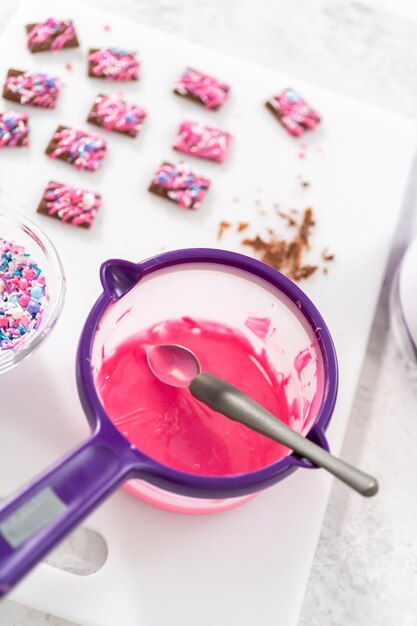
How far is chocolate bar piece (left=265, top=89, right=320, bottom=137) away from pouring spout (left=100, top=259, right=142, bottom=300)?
0.43 metres

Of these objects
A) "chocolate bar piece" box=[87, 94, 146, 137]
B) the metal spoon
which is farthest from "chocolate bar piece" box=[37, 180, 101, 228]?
the metal spoon

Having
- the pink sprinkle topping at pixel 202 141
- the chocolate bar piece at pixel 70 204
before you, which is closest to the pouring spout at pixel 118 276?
the chocolate bar piece at pixel 70 204

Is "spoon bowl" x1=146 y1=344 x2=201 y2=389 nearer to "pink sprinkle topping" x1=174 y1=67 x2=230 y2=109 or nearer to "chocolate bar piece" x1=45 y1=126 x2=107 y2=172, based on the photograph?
"chocolate bar piece" x1=45 y1=126 x2=107 y2=172

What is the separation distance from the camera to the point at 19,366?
2.86 feet

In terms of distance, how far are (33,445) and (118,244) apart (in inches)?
11.0

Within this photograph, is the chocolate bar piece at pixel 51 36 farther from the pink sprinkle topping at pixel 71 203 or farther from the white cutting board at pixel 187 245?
the pink sprinkle topping at pixel 71 203

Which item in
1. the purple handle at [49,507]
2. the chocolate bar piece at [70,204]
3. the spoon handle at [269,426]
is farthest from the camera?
the chocolate bar piece at [70,204]

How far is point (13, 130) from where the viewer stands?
100cm

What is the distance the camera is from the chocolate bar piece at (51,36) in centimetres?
107

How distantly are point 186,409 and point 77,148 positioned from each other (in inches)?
15.8

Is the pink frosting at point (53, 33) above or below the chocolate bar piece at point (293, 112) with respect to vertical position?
above

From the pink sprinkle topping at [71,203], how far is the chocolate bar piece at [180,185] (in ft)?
0.27

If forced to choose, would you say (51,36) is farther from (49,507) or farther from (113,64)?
(49,507)

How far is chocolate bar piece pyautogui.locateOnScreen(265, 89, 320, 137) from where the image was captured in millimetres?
1077
